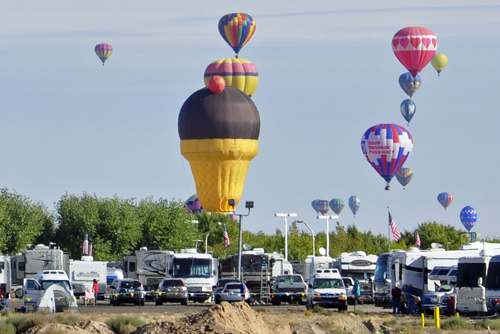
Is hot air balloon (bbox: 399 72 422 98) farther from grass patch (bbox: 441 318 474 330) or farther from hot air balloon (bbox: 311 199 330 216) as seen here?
grass patch (bbox: 441 318 474 330)

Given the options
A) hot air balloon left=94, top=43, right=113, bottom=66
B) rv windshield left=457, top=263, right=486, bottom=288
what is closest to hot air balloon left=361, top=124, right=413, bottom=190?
hot air balloon left=94, top=43, right=113, bottom=66

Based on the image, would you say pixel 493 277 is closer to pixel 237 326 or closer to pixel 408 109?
pixel 237 326

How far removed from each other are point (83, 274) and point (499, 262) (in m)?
30.4

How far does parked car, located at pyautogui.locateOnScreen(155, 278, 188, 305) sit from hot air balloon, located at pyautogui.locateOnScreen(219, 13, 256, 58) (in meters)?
30.6

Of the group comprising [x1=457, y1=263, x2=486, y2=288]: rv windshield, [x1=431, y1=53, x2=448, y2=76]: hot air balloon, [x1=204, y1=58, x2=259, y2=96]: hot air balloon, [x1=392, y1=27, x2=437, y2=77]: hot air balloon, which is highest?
[x1=431, y1=53, x2=448, y2=76]: hot air balloon

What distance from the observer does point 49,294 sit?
43.7 m

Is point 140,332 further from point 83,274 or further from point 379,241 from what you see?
point 379,241

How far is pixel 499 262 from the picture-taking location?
41594mm

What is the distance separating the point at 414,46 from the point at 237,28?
12.6 meters

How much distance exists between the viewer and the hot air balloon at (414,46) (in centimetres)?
7969

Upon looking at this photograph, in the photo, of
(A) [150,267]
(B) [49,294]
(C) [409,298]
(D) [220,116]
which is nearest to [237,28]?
(D) [220,116]

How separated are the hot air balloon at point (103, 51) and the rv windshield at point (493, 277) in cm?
6588

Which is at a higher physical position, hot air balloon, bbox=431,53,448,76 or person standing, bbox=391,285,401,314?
hot air balloon, bbox=431,53,448,76

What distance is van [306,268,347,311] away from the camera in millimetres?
49500
